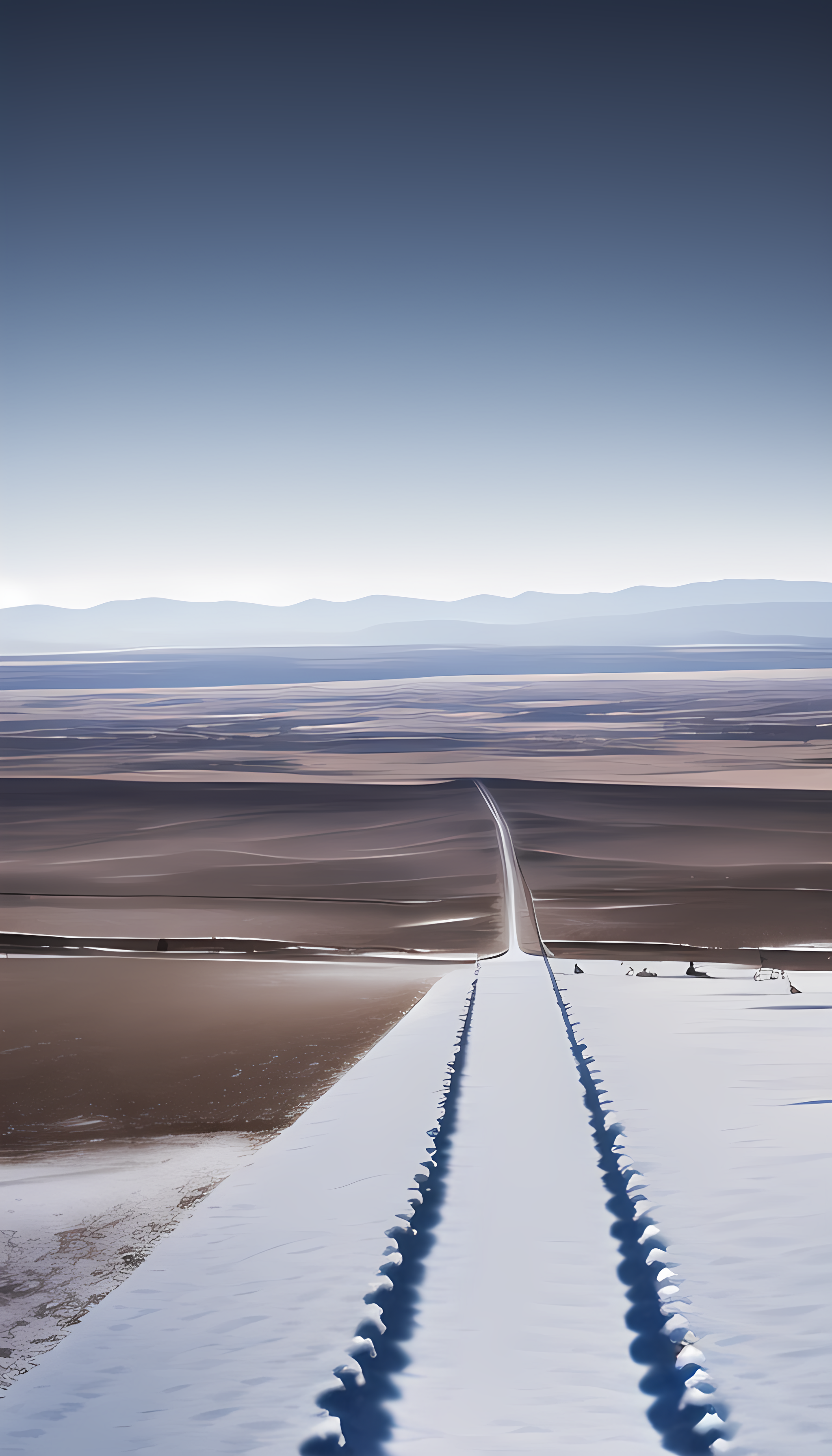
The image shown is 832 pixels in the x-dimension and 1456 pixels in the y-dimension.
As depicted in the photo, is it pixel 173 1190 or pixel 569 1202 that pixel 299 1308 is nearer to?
pixel 569 1202

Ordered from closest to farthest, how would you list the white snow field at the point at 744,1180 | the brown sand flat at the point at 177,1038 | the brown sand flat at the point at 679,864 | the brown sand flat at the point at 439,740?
the white snow field at the point at 744,1180 < the brown sand flat at the point at 177,1038 < the brown sand flat at the point at 679,864 < the brown sand flat at the point at 439,740

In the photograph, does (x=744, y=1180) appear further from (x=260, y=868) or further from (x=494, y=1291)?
(x=260, y=868)

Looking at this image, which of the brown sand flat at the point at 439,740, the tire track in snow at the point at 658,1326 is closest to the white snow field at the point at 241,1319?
the tire track in snow at the point at 658,1326

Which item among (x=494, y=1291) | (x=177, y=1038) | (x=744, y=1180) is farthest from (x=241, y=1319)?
(x=177, y=1038)

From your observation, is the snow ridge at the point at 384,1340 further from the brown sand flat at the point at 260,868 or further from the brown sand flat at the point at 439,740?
the brown sand flat at the point at 439,740

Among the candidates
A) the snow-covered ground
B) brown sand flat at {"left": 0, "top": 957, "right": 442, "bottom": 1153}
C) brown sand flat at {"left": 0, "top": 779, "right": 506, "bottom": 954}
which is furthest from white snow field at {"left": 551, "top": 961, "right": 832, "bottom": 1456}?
brown sand flat at {"left": 0, "top": 779, "right": 506, "bottom": 954}
